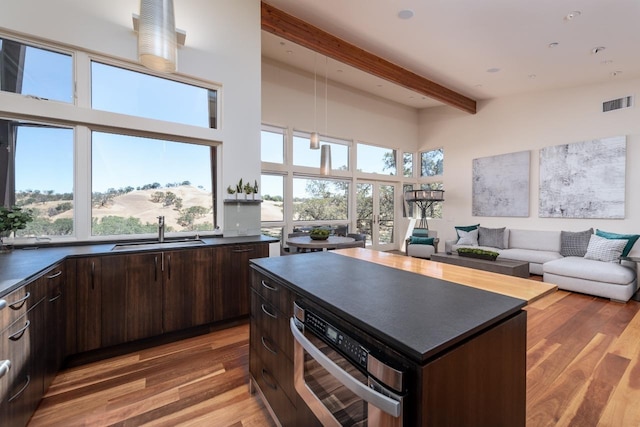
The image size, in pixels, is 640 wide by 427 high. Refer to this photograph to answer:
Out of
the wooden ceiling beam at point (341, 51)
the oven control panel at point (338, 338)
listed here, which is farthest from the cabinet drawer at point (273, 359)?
the wooden ceiling beam at point (341, 51)

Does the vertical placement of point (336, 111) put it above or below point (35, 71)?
above

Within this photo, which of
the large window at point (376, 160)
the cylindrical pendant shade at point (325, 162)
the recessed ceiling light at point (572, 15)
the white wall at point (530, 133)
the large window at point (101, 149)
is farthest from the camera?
the large window at point (376, 160)

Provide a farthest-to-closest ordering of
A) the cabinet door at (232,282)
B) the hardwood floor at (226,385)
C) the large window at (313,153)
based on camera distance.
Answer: the large window at (313,153), the cabinet door at (232,282), the hardwood floor at (226,385)

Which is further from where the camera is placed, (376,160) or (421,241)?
(376,160)

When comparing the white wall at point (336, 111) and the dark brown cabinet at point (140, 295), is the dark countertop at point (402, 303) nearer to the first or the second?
the dark brown cabinet at point (140, 295)

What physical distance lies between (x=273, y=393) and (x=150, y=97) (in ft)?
10.5

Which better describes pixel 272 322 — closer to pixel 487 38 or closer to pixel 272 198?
pixel 272 198

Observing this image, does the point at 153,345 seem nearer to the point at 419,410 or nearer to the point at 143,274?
the point at 143,274

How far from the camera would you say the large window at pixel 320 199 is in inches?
227

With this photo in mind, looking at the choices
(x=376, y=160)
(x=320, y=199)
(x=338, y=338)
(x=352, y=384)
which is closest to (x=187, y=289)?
(x=338, y=338)

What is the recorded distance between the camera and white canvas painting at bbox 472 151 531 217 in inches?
235

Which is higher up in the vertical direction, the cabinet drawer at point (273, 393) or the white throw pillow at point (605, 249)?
the white throw pillow at point (605, 249)

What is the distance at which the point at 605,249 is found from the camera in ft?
14.3

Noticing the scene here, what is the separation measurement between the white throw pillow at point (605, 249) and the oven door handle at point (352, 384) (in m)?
5.48
